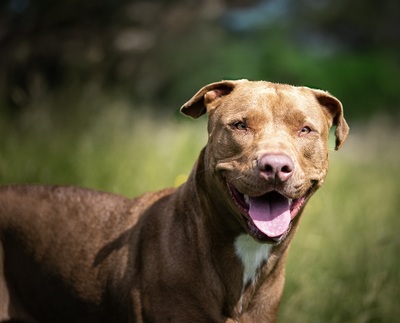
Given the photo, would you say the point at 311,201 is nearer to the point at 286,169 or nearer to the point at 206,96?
the point at 206,96

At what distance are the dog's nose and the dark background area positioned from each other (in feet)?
12.1

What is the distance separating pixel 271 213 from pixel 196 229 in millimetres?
477

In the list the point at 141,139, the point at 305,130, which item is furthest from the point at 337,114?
the point at 141,139

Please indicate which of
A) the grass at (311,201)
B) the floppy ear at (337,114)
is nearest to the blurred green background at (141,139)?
the grass at (311,201)

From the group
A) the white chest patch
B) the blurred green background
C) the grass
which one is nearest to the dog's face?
the white chest patch

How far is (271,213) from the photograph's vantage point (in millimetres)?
3842

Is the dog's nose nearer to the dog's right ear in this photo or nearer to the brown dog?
the brown dog

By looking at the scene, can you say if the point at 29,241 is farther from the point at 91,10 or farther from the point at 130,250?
the point at 91,10

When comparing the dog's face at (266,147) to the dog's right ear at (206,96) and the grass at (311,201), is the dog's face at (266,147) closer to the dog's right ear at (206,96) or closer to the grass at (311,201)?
the dog's right ear at (206,96)

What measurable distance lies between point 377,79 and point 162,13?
1478 cm

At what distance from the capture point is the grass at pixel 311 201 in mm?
5934

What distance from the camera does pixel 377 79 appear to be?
914 inches

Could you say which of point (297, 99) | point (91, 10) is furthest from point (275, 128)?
point (91, 10)

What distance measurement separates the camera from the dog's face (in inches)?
148
